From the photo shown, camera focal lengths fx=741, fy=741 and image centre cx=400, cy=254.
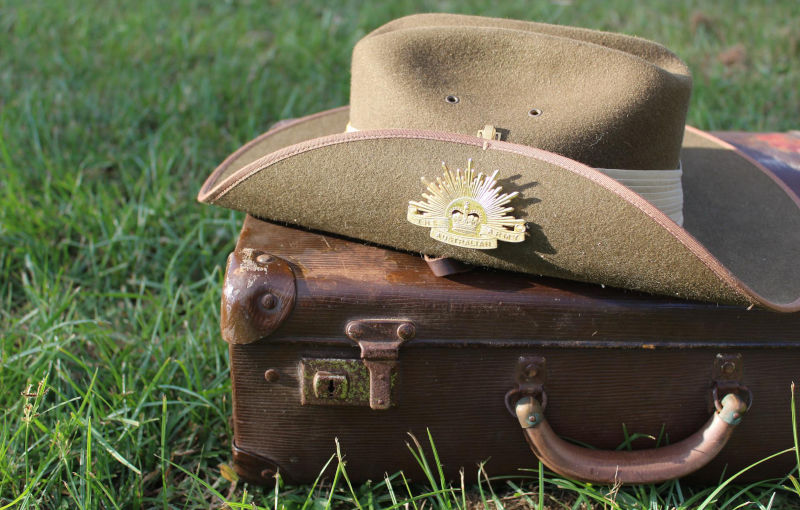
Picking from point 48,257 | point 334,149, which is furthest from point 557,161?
point 48,257

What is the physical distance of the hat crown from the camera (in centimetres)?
142

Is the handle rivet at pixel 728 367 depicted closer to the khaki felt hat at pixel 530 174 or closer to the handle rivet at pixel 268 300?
the khaki felt hat at pixel 530 174

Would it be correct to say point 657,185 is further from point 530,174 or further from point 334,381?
point 334,381

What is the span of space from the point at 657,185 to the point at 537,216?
0.32 meters

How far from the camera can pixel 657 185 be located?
4.87ft

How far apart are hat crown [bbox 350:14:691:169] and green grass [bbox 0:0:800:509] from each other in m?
0.67

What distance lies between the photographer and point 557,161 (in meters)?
1.31

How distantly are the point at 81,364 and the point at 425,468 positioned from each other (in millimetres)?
847

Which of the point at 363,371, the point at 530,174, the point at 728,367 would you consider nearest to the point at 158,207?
the point at 363,371

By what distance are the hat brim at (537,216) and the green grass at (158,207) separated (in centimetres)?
44

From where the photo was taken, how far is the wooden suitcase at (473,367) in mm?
1404

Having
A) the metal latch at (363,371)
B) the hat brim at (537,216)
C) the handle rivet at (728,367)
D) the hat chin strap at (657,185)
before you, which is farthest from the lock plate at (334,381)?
the handle rivet at (728,367)

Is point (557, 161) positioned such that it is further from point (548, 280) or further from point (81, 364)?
point (81, 364)

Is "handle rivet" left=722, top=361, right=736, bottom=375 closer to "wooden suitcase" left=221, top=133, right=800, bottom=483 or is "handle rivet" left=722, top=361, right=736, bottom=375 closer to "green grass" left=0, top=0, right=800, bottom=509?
"wooden suitcase" left=221, top=133, right=800, bottom=483
